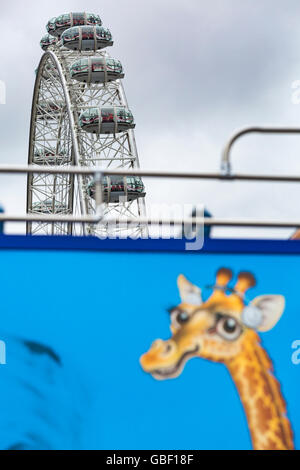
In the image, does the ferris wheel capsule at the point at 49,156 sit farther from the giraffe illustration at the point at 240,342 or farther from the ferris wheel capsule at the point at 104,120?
the giraffe illustration at the point at 240,342

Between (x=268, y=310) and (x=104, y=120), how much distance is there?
3637 cm

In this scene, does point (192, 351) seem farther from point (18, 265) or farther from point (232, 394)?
point (18, 265)

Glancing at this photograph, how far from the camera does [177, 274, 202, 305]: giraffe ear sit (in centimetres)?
336

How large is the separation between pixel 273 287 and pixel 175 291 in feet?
1.41

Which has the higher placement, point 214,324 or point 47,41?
point 47,41

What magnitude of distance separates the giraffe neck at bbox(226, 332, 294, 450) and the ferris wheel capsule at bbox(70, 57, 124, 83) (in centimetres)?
3797

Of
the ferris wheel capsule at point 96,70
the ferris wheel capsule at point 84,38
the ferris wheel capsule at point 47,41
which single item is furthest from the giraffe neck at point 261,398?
the ferris wheel capsule at point 47,41

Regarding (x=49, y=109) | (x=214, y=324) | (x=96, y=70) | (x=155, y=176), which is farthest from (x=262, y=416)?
(x=49, y=109)

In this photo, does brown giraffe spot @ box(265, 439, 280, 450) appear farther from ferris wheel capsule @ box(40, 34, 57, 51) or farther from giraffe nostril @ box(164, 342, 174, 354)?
ferris wheel capsule @ box(40, 34, 57, 51)

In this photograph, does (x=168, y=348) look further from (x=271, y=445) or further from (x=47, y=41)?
(x=47, y=41)

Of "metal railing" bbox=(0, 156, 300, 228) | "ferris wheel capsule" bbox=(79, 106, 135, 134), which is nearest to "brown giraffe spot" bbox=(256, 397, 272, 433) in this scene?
"metal railing" bbox=(0, 156, 300, 228)

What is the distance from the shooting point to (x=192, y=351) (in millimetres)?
3348

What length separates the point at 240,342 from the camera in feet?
11.1

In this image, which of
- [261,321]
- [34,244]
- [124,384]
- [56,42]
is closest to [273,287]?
[261,321]
